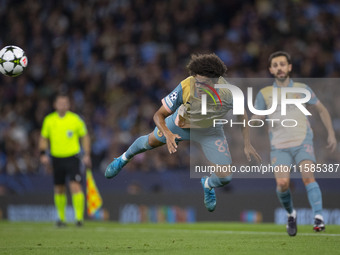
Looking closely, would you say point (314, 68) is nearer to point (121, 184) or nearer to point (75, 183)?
point (121, 184)

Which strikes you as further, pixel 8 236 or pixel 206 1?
pixel 206 1

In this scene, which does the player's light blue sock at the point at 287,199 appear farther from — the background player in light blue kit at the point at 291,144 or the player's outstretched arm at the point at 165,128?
the player's outstretched arm at the point at 165,128

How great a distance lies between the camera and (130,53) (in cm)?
2095

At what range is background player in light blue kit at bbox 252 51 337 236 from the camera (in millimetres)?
10242

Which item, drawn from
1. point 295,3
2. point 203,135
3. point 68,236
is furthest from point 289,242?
point 295,3

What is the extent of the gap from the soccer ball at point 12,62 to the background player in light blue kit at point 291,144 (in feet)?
11.3

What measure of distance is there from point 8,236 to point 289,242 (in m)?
4.79

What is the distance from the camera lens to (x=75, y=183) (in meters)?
14.4

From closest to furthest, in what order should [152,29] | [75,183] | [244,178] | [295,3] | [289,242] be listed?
[289,242]
[75,183]
[244,178]
[295,3]
[152,29]

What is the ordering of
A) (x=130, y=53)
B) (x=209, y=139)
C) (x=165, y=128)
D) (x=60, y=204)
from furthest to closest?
1. (x=130, y=53)
2. (x=60, y=204)
3. (x=209, y=139)
4. (x=165, y=128)

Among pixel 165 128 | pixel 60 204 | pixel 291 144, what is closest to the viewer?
pixel 165 128

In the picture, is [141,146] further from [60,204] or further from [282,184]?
[60,204]

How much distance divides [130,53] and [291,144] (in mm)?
11219

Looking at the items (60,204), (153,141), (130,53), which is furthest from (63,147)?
(130,53)
